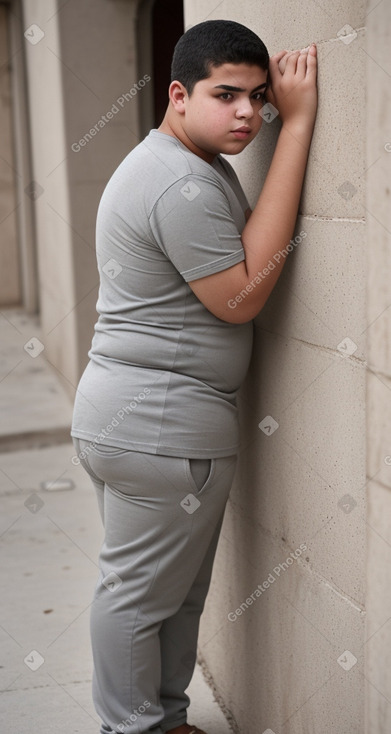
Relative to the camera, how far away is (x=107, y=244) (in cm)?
212

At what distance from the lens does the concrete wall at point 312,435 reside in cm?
182

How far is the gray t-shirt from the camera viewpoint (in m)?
1.96

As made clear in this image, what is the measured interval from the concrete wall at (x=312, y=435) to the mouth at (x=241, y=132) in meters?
0.15

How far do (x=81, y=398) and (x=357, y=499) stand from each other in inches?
27.2

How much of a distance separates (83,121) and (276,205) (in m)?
4.30

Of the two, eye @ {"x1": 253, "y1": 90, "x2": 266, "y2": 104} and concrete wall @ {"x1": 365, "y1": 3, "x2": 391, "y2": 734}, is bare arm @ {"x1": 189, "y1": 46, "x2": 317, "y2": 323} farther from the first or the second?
concrete wall @ {"x1": 365, "y1": 3, "x2": 391, "y2": 734}

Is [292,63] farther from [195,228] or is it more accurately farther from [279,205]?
[195,228]

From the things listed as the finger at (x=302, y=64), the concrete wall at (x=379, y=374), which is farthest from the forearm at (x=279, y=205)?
the concrete wall at (x=379, y=374)

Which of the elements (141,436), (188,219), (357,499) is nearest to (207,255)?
(188,219)

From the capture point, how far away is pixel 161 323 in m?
2.10

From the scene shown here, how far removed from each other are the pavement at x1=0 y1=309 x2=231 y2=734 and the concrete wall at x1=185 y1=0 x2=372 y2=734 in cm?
58

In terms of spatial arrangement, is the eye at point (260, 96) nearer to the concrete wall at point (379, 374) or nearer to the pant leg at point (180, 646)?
the concrete wall at point (379, 374)

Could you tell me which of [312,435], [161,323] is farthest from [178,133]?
[312,435]

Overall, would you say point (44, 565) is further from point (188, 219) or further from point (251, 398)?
point (188, 219)
